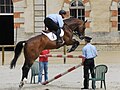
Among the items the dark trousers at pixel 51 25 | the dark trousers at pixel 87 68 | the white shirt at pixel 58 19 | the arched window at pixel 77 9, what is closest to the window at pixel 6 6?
the arched window at pixel 77 9

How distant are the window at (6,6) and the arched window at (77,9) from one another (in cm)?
419

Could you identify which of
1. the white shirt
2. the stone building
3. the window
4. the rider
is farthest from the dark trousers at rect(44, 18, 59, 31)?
the window

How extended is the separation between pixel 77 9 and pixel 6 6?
4.86m

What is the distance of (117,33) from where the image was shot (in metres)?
34.4

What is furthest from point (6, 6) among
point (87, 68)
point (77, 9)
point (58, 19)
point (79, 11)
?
point (87, 68)

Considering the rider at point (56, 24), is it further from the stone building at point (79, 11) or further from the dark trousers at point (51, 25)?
the stone building at point (79, 11)

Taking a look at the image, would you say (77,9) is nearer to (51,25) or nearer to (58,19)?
(58,19)

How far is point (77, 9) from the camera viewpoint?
114ft

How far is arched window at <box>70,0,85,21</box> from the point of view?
34.7 meters

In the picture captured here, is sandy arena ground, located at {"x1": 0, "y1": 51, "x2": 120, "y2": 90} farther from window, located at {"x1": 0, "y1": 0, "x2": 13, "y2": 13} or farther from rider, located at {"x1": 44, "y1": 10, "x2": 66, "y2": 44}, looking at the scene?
window, located at {"x1": 0, "y1": 0, "x2": 13, "y2": 13}

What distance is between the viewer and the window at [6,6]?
35.3m

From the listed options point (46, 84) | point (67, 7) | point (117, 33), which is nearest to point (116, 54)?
point (117, 33)

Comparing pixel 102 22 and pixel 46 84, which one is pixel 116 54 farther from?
pixel 46 84

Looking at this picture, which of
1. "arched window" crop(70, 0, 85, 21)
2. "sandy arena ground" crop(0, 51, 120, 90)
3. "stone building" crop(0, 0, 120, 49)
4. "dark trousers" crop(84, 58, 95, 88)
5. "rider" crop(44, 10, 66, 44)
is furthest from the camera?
"arched window" crop(70, 0, 85, 21)
